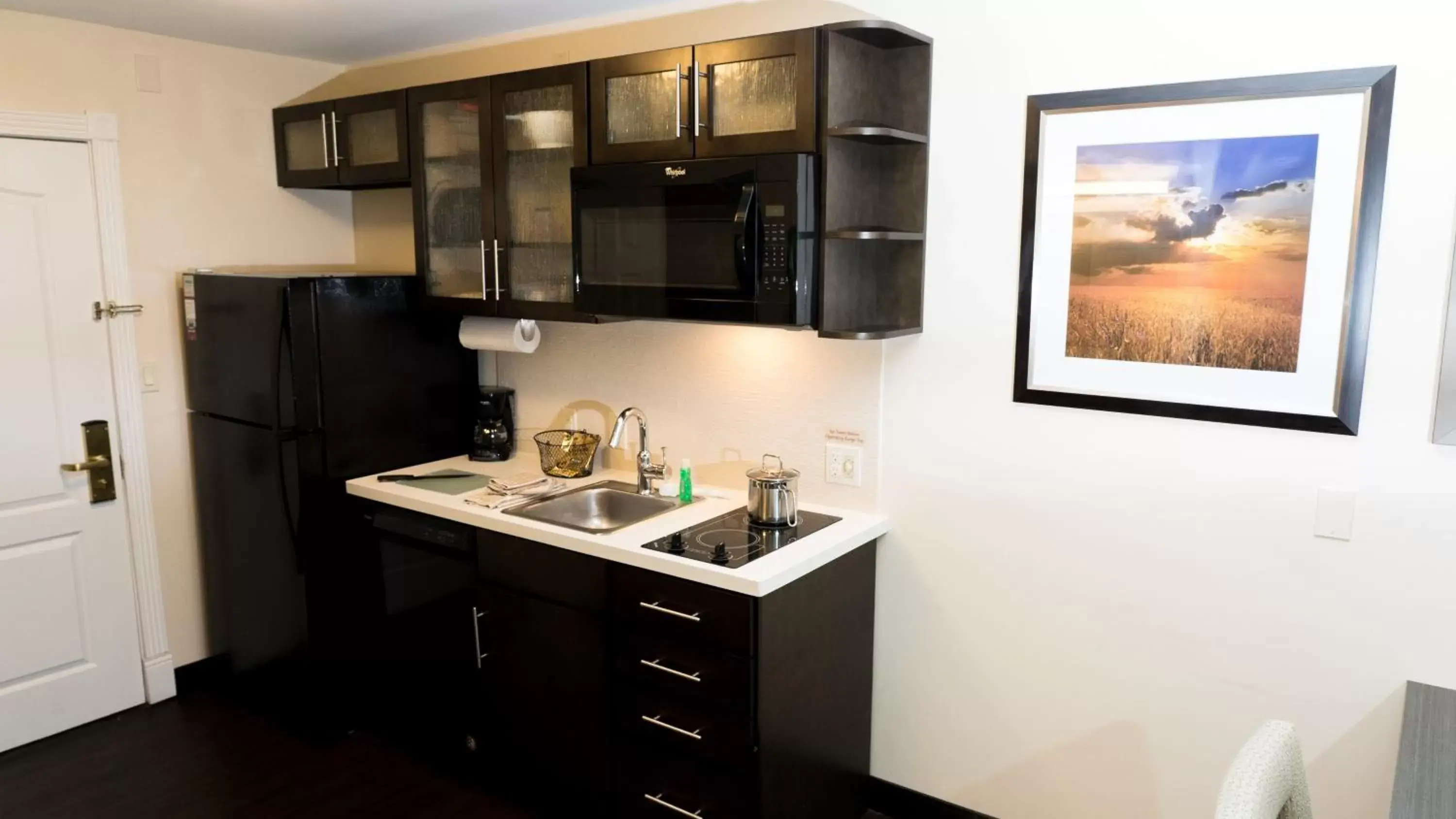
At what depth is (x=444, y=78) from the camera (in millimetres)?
3541

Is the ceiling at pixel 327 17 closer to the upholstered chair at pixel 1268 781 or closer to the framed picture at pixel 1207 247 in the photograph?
the framed picture at pixel 1207 247

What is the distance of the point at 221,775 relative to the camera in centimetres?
298

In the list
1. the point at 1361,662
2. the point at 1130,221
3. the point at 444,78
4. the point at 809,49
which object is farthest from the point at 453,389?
the point at 1361,662

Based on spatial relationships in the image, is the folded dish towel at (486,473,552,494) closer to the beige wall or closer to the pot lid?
the pot lid

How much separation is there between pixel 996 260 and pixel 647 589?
1.24m

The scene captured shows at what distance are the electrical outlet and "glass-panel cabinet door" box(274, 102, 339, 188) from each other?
2.12 metres

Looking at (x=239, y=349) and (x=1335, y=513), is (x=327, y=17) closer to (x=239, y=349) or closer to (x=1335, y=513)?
(x=239, y=349)

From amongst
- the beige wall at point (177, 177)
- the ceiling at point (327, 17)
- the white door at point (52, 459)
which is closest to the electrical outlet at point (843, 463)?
the ceiling at point (327, 17)

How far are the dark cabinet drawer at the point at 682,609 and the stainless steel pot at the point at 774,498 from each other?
14.8 inches

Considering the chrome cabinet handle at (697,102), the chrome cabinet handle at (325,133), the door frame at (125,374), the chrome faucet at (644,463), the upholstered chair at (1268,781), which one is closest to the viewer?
the upholstered chair at (1268,781)

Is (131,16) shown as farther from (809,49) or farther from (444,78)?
(809,49)

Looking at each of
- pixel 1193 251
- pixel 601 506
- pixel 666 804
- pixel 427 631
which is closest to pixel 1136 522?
pixel 1193 251

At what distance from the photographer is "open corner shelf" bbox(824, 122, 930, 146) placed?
2.25 metres

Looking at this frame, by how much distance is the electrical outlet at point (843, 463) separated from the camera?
2707 millimetres
